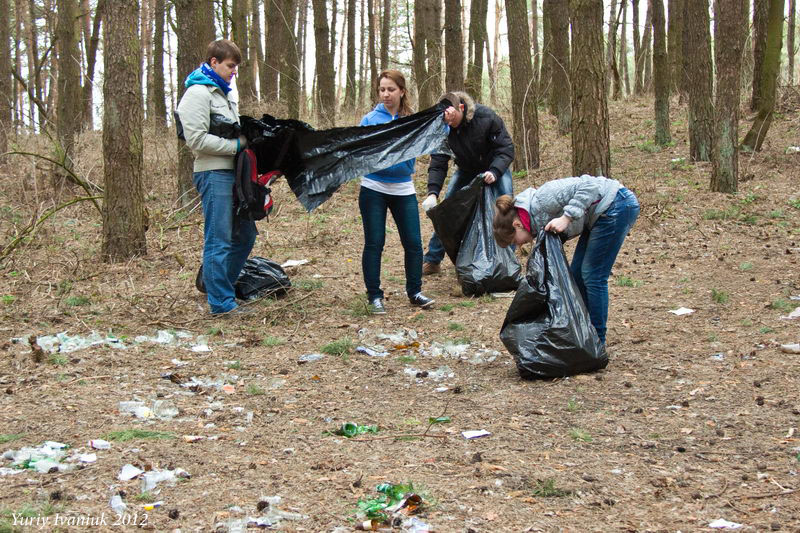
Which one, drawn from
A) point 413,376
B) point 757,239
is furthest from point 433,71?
point 413,376

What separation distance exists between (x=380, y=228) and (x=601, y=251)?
6.50 ft

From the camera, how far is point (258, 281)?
21.4ft

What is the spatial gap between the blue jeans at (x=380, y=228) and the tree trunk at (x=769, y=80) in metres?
→ 7.56

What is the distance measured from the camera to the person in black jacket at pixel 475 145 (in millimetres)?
6336

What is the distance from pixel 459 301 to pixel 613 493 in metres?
3.51

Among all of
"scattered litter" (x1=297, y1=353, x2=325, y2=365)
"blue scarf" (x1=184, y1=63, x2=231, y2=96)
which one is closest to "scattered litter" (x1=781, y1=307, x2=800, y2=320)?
"scattered litter" (x1=297, y1=353, x2=325, y2=365)

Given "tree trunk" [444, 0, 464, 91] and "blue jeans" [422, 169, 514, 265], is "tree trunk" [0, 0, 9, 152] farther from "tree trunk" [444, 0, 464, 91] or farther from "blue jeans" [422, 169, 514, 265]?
"blue jeans" [422, 169, 514, 265]

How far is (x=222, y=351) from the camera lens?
5.30 meters

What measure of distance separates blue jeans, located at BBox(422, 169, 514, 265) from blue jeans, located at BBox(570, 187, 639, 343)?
1771mm

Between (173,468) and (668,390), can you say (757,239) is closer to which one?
(668,390)

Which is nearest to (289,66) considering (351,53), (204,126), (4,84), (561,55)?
(4,84)

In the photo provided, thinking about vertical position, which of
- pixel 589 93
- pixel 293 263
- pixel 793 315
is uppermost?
pixel 589 93

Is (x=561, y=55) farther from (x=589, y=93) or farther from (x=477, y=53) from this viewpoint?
(x=589, y=93)

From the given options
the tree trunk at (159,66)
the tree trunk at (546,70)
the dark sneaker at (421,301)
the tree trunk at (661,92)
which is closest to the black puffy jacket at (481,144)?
the dark sneaker at (421,301)
